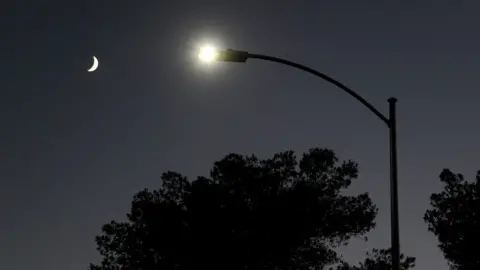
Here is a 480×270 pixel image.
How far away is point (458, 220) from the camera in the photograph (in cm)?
5212

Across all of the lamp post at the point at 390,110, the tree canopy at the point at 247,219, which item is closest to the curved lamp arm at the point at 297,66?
the lamp post at the point at 390,110

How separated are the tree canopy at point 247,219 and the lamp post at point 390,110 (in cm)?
3093

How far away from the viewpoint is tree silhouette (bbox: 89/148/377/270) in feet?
153

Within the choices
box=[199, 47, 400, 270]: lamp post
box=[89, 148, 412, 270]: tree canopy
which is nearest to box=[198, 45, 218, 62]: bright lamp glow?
box=[199, 47, 400, 270]: lamp post

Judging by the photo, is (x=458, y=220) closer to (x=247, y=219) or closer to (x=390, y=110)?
(x=247, y=219)

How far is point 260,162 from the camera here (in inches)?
1972

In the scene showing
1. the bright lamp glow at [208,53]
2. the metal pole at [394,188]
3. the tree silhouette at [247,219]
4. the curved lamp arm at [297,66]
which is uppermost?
the tree silhouette at [247,219]

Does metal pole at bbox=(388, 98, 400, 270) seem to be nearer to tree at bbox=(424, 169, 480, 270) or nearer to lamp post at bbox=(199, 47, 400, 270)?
lamp post at bbox=(199, 47, 400, 270)

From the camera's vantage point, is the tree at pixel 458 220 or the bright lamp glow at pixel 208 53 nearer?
the bright lamp glow at pixel 208 53

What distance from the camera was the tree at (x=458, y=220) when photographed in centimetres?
5109

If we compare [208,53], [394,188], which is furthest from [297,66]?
[394,188]

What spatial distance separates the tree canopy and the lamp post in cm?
3093

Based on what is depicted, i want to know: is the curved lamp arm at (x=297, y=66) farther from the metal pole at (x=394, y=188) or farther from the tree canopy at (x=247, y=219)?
the tree canopy at (x=247, y=219)

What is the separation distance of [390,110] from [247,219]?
31.8 metres
